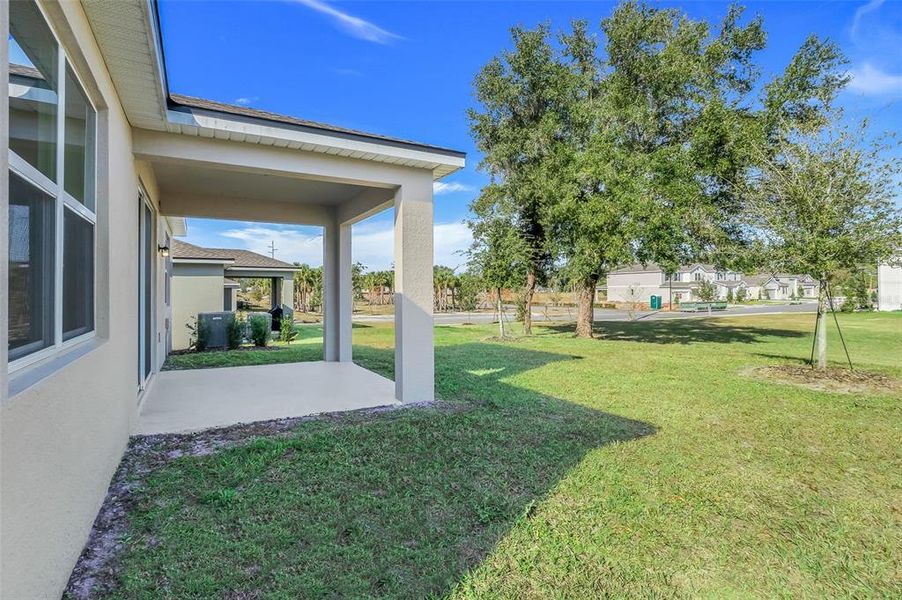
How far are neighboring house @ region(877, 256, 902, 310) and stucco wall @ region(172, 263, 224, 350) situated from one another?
4999 centimetres

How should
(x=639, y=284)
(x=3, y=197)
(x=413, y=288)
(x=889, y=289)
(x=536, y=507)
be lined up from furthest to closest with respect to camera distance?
(x=639, y=284), (x=889, y=289), (x=413, y=288), (x=536, y=507), (x=3, y=197)

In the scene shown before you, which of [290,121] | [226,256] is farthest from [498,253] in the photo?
[290,121]

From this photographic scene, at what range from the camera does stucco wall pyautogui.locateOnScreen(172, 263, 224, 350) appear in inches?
575

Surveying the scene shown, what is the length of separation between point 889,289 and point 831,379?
43.5m

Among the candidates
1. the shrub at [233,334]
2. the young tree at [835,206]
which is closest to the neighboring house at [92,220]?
the shrub at [233,334]

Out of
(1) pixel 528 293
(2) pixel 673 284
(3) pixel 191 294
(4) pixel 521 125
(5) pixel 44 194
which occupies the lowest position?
(3) pixel 191 294

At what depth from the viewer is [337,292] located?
10.3m

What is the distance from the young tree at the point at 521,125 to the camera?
16.2 m

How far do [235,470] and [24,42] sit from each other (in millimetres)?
3309

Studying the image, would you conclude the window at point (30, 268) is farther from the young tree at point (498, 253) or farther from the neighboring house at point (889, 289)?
the neighboring house at point (889, 289)

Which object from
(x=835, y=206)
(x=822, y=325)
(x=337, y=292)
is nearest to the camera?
(x=835, y=206)

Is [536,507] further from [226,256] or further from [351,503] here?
[226,256]

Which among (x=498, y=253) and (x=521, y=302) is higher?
(x=498, y=253)

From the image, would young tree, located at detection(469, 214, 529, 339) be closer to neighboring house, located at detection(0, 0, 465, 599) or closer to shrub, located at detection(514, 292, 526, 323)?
shrub, located at detection(514, 292, 526, 323)
